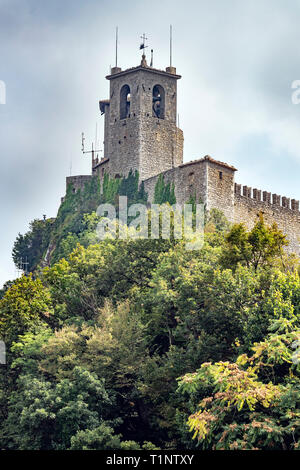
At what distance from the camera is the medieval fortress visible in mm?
52656

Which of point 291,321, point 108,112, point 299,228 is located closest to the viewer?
point 291,321

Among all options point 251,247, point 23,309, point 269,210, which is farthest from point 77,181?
point 251,247

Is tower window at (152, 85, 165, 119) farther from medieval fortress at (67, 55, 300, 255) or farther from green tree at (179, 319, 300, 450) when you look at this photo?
green tree at (179, 319, 300, 450)

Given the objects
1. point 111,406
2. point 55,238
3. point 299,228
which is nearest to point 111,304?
point 111,406

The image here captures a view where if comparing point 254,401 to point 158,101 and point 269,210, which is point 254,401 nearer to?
point 269,210

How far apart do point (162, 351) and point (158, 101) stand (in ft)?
85.0

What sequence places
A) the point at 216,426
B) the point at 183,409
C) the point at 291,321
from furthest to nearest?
the point at 183,409 → the point at 291,321 → the point at 216,426

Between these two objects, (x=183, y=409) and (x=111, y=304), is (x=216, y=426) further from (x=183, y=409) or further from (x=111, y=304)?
(x=111, y=304)

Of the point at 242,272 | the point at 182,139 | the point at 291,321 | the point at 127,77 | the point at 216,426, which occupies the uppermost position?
the point at 127,77

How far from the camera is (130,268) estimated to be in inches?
1533

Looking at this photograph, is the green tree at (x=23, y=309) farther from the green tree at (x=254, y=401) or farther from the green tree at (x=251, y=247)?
the green tree at (x=254, y=401)

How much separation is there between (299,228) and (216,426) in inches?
1207

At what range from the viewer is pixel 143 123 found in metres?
56.6

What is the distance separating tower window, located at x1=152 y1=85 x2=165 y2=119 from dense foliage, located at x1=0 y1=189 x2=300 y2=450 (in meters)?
18.7
